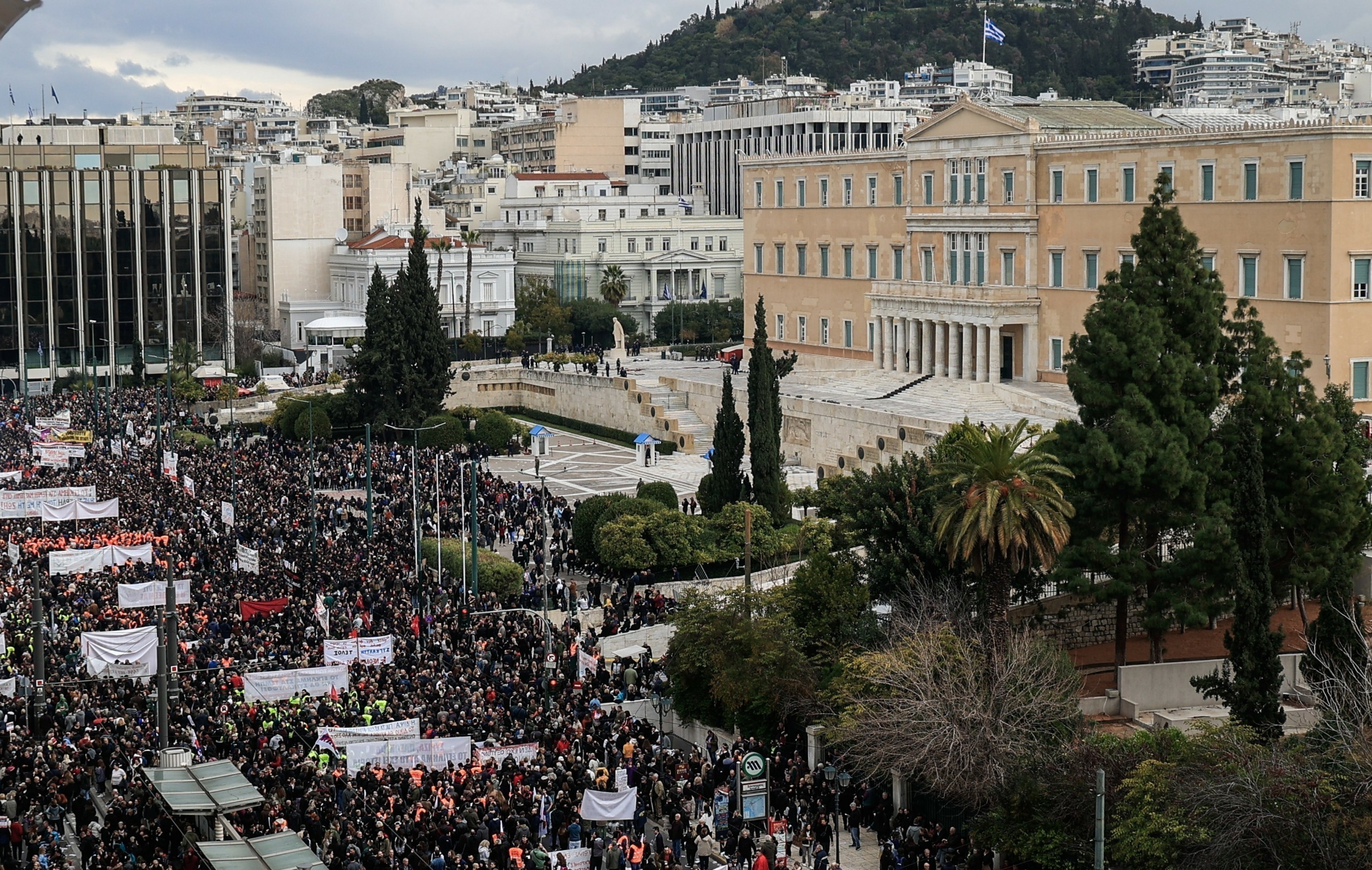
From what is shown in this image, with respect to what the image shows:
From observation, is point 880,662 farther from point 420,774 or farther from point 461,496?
point 461,496

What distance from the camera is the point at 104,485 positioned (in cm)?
5150

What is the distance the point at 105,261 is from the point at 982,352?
49.1m

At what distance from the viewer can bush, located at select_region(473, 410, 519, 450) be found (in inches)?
2682

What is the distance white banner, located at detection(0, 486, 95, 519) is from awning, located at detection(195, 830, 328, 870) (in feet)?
80.6

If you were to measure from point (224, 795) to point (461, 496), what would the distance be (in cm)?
2861

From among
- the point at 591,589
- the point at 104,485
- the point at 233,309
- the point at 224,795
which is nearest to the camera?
the point at 224,795

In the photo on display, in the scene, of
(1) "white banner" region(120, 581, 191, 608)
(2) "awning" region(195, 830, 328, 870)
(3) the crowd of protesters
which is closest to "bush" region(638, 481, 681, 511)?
(3) the crowd of protesters

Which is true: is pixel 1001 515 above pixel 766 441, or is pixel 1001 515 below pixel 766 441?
above

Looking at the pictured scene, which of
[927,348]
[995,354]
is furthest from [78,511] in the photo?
[927,348]

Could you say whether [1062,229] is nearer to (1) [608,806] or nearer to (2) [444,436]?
(2) [444,436]

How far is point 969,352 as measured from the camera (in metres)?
66.2

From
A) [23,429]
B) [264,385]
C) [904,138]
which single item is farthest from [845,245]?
[23,429]

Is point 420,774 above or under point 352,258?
under

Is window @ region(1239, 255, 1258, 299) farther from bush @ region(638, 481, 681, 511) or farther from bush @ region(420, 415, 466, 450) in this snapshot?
bush @ region(420, 415, 466, 450)
